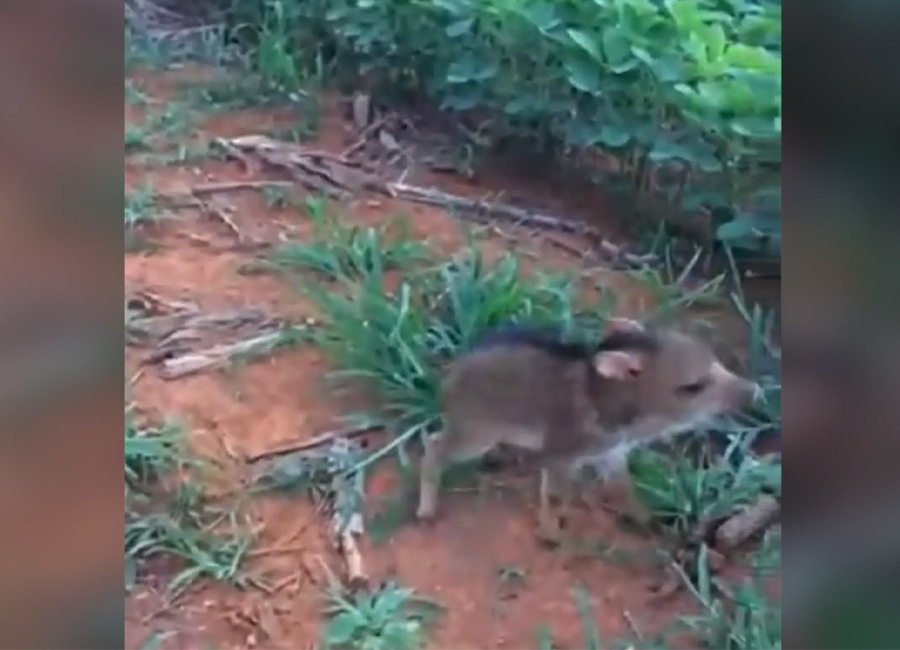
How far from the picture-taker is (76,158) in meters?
1.00

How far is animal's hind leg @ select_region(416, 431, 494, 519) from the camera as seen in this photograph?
3.65 feet

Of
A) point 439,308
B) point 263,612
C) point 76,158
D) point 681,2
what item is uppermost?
point 681,2

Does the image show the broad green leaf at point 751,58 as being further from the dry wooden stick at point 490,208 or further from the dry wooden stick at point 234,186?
the dry wooden stick at point 234,186

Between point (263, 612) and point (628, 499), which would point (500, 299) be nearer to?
point (628, 499)

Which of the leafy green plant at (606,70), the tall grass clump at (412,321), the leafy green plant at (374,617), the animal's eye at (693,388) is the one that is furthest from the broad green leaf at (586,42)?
the leafy green plant at (374,617)

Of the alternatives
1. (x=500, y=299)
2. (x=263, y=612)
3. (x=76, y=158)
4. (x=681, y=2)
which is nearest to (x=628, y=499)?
(x=500, y=299)

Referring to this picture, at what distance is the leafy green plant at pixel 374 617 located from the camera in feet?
3.62

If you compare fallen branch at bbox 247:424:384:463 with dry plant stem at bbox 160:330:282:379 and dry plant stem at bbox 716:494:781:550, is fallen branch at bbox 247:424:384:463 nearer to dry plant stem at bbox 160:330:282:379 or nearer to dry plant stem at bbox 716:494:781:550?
dry plant stem at bbox 160:330:282:379

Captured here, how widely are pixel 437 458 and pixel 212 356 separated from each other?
0.23 meters

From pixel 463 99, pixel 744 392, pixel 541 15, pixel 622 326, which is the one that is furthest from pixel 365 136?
pixel 744 392

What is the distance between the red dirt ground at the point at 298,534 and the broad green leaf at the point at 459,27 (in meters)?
0.17

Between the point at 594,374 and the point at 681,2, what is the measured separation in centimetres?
36

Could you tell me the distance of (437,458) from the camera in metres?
1.12

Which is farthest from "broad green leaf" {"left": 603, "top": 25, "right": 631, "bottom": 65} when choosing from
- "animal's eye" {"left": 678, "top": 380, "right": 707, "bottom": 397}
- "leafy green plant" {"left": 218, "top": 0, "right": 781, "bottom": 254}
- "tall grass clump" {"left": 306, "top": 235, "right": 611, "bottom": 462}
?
"animal's eye" {"left": 678, "top": 380, "right": 707, "bottom": 397}
